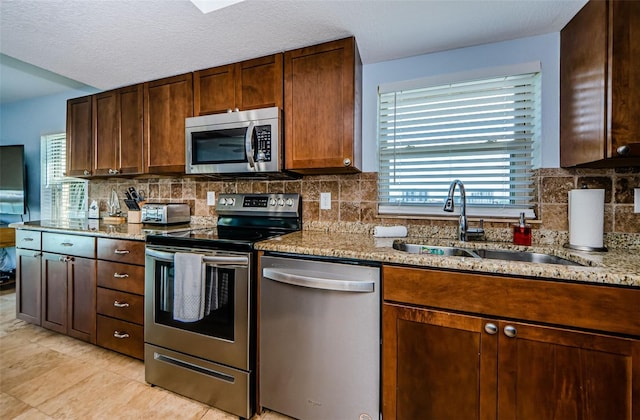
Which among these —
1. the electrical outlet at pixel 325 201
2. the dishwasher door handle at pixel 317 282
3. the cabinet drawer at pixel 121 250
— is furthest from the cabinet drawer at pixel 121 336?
the electrical outlet at pixel 325 201

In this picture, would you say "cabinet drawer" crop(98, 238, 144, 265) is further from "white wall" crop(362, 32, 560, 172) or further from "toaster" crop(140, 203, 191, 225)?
"white wall" crop(362, 32, 560, 172)

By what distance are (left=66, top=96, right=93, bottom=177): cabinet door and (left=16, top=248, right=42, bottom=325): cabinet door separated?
32.7 inches

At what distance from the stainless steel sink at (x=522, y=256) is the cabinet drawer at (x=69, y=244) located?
2.59 meters

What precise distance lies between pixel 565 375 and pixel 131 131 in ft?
10.3

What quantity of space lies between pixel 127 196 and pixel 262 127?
1833 millimetres

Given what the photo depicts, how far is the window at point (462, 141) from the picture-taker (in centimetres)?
170

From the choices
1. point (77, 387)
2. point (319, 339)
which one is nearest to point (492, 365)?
point (319, 339)

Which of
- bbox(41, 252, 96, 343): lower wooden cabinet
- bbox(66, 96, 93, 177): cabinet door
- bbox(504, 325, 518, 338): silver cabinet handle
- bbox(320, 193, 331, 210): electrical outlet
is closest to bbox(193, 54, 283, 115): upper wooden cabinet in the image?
bbox(320, 193, 331, 210): electrical outlet

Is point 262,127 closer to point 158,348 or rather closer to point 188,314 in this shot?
point 188,314

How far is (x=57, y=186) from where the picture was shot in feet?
11.2

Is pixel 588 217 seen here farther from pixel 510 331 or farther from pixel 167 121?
pixel 167 121

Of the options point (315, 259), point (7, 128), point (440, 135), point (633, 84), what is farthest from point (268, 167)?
point (7, 128)

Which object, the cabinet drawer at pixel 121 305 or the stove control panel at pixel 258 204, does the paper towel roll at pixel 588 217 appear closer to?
the stove control panel at pixel 258 204

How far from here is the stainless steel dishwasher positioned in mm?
1300
